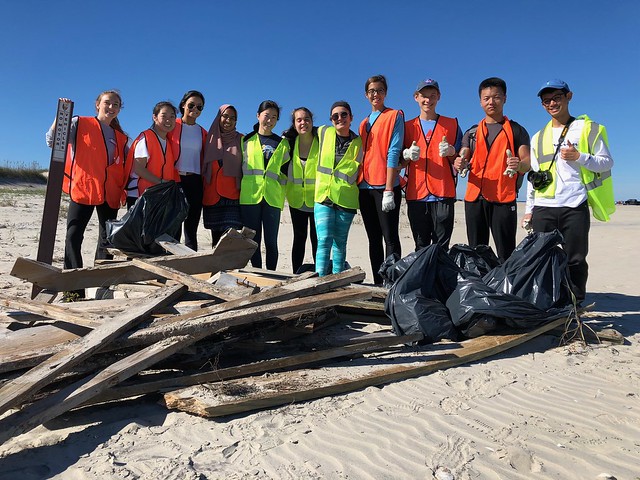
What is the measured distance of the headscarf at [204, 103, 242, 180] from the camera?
581 cm

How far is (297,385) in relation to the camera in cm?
307

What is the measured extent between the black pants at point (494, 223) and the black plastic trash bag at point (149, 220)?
326 centimetres

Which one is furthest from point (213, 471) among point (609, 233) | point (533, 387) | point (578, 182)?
point (609, 233)

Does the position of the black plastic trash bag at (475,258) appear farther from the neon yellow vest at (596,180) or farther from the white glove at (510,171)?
the neon yellow vest at (596,180)

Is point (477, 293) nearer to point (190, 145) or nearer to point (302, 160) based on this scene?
point (302, 160)

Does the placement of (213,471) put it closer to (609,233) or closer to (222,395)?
(222,395)

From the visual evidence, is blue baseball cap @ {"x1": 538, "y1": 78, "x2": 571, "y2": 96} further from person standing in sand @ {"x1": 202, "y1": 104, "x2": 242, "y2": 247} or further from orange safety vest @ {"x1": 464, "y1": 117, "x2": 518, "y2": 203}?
person standing in sand @ {"x1": 202, "y1": 104, "x2": 242, "y2": 247}

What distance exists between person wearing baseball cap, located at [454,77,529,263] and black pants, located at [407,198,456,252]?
274 mm

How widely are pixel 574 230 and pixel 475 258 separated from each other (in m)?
0.96

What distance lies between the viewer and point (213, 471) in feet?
Result: 7.52

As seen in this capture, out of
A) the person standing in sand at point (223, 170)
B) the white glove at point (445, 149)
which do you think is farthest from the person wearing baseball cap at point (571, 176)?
the person standing in sand at point (223, 170)

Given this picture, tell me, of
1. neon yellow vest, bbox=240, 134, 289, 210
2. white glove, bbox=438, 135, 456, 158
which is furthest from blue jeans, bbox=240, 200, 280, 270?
white glove, bbox=438, 135, 456, 158

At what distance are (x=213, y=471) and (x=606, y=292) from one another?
6.66m

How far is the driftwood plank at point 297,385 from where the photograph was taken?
9.12 feet
